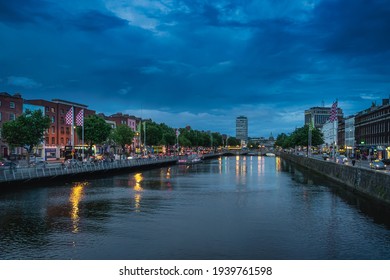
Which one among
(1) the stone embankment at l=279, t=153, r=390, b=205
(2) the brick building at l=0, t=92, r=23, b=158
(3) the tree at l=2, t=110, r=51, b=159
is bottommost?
(1) the stone embankment at l=279, t=153, r=390, b=205

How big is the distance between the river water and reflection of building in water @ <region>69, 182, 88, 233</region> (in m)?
0.08

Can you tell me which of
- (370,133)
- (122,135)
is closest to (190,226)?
(122,135)

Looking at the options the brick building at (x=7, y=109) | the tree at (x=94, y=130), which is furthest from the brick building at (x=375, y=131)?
the brick building at (x=7, y=109)

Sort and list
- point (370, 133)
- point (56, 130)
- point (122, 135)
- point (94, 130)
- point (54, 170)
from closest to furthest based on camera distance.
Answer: point (54, 170) → point (94, 130) → point (56, 130) → point (370, 133) → point (122, 135)

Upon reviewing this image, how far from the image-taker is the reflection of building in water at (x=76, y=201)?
32719 millimetres

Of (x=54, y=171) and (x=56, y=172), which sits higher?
(x=54, y=171)

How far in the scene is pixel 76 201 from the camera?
44531 millimetres

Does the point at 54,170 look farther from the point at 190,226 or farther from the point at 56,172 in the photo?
the point at 190,226

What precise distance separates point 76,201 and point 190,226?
1769 centimetres

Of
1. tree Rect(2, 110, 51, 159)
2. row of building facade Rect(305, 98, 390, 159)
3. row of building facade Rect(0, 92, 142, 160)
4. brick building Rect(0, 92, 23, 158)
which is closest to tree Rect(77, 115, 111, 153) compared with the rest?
row of building facade Rect(0, 92, 142, 160)

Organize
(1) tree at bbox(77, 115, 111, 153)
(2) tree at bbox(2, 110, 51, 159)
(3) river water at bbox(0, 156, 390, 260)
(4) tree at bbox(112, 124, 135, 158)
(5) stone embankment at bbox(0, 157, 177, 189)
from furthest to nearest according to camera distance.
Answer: (4) tree at bbox(112, 124, 135, 158)
(1) tree at bbox(77, 115, 111, 153)
(2) tree at bbox(2, 110, 51, 159)
(5) stone embankment at bbox(0, 157, 177, 189)
(3) river water at bbox(0, 156, 390, 260)

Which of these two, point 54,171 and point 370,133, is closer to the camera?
point 54,171

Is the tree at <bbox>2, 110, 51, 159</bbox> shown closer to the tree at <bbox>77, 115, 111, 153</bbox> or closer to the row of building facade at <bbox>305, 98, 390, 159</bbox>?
the tree at <bbox>77, 115, 111, 153</bbox>

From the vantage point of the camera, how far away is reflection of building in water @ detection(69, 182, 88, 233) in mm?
32719
